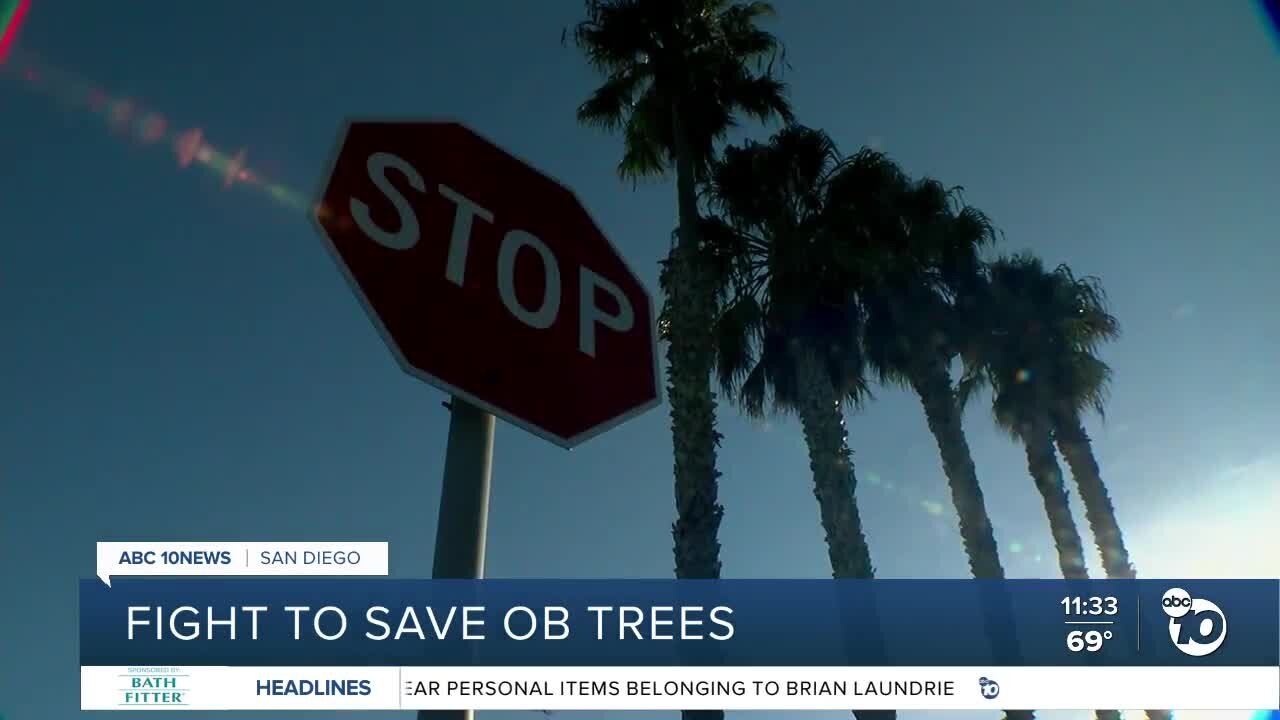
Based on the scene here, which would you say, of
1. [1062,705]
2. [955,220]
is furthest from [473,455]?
[955,220]

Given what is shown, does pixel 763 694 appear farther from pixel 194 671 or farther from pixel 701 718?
pixel 701 718

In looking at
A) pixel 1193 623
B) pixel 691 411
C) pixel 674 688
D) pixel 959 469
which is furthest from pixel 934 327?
pixel 674 688

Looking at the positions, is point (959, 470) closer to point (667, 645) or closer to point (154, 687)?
point (667, 645)

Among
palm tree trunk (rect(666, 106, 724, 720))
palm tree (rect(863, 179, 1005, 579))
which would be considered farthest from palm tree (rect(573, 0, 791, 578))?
palm tree (rect(863, 179, 1005, 579))

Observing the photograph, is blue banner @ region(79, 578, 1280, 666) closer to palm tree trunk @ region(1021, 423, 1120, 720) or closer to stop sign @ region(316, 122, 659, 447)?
stop sign @ region(316, 122, 659, 447)

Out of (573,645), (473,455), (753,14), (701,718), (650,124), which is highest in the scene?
(753,14)

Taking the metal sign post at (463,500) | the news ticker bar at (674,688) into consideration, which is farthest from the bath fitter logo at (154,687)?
the metal sign post at (463,500)

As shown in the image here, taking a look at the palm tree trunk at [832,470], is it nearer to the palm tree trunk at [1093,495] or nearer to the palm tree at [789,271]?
the palm tree at [789,271]

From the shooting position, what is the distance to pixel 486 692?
3.04 metres

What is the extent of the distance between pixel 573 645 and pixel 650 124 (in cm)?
979

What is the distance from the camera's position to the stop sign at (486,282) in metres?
1.88

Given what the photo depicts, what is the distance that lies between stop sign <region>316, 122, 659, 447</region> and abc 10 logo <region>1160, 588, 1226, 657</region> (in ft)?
16.6

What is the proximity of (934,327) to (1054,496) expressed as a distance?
489 cm

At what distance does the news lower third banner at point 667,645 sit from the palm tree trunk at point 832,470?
5.62 metres
